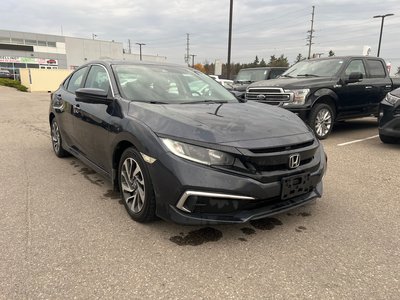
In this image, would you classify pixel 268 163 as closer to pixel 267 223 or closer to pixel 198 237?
pixel 267 223

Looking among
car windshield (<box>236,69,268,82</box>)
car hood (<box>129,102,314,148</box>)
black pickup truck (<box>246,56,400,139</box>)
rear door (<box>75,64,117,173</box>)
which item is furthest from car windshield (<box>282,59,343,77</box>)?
rear door (<box>75,64,117,173</box>)

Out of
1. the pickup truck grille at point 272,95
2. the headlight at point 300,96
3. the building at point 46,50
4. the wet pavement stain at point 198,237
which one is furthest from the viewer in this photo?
the building at point 46,50

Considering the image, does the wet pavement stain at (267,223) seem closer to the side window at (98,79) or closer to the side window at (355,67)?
the side window at (98,79)

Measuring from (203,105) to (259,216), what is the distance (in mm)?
1412

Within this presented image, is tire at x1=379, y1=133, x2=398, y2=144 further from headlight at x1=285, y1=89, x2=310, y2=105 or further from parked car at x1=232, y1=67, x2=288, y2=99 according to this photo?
parked car at x1=232, y1=67, x2=288, y2=99

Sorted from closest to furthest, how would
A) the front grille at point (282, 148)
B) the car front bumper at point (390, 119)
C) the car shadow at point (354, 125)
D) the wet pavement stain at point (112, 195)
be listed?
the front grille at point (282, 148) < the wet pavement stain at point (112, 195) < the car front bumper at point (390, 119) < the car shadow at point (354, 125)

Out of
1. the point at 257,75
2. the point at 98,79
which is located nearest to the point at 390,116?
the point at 98,79

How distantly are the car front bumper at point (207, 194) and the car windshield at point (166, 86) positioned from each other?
44.2 inches

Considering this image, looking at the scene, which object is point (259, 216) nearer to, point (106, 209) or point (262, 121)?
point (262, 121)

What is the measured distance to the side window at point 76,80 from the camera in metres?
4.88

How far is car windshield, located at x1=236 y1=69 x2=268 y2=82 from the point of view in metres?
12.8

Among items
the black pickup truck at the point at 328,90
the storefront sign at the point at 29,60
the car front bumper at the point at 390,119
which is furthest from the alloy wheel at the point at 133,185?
the storefront sign at the point at 29,60

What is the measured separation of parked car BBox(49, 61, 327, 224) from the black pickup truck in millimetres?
3584

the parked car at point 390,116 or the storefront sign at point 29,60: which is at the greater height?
the storefront sign at point 29,60
